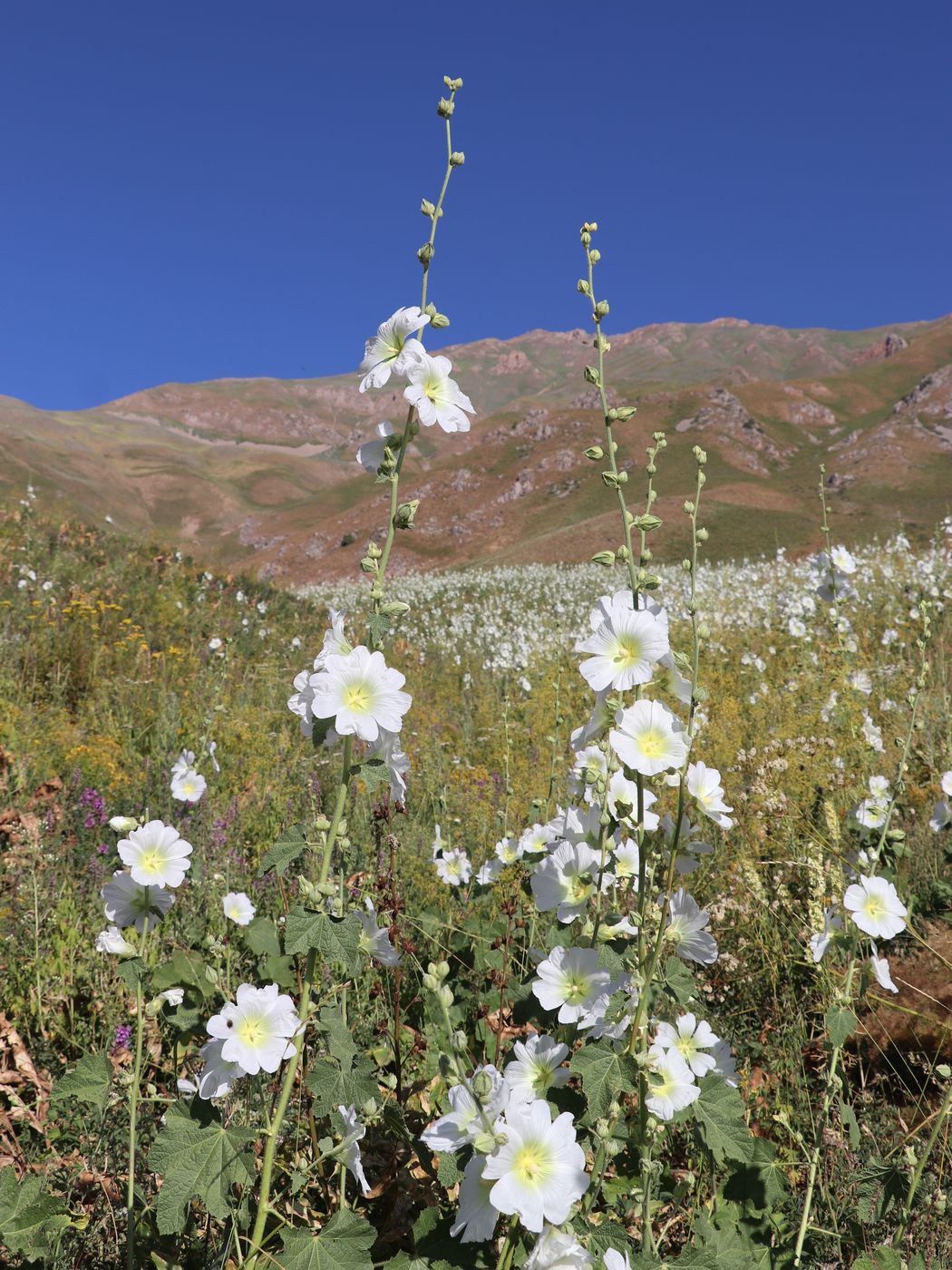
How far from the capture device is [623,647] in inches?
55.4

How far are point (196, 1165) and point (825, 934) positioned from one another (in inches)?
61.1

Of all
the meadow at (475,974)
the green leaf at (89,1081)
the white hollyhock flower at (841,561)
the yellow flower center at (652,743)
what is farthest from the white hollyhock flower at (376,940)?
the white hollyhock flower at (841,561)

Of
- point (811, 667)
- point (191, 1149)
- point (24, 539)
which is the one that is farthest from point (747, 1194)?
point (24, 539)

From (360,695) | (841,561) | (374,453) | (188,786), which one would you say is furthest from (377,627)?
(841,561)

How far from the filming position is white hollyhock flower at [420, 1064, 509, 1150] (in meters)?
1.13

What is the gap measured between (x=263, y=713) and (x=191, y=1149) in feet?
14.9

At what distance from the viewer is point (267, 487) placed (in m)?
89.6

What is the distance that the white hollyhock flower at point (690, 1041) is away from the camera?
153 centimetres

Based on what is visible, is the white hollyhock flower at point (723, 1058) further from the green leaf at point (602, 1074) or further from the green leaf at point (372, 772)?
the green leaf at point (372, 772)

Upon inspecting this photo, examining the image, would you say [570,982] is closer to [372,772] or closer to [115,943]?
[372,772]

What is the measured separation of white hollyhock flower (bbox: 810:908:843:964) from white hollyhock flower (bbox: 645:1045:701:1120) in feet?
2.00

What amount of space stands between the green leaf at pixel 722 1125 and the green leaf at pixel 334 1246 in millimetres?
652

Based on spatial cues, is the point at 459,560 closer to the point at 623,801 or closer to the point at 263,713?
the point at 263,713

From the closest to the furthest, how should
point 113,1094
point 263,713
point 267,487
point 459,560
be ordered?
point 113,1094 → point 263,713 → point 459,560 → point 267,487
